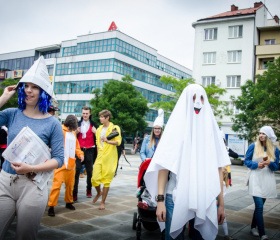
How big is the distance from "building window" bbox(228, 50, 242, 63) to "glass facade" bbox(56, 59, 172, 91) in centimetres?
1829

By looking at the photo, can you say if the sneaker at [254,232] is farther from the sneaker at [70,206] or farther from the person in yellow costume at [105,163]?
the sneaker at [70,206]

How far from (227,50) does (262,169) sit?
3259 cm

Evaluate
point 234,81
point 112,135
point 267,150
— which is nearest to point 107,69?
point 234,81

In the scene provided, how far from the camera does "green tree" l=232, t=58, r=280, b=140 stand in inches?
861

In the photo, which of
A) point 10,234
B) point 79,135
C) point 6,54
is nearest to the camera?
point 10,234

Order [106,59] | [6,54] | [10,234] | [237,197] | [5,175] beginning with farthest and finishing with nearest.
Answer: [6,54], [106,59], [237,197], [10,234], [5,175]

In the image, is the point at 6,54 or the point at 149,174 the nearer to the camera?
the point at 149,174

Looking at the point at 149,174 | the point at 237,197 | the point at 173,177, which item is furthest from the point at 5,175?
the point at 237,197

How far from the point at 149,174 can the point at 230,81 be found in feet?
112

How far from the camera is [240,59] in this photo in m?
34.5

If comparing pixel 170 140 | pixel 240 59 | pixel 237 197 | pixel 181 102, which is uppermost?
pixel 240 59

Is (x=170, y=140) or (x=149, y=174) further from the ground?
(x=170, y=140)

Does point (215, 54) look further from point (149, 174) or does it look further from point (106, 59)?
point (149, 174)

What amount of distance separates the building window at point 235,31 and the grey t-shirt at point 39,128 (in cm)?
3606
